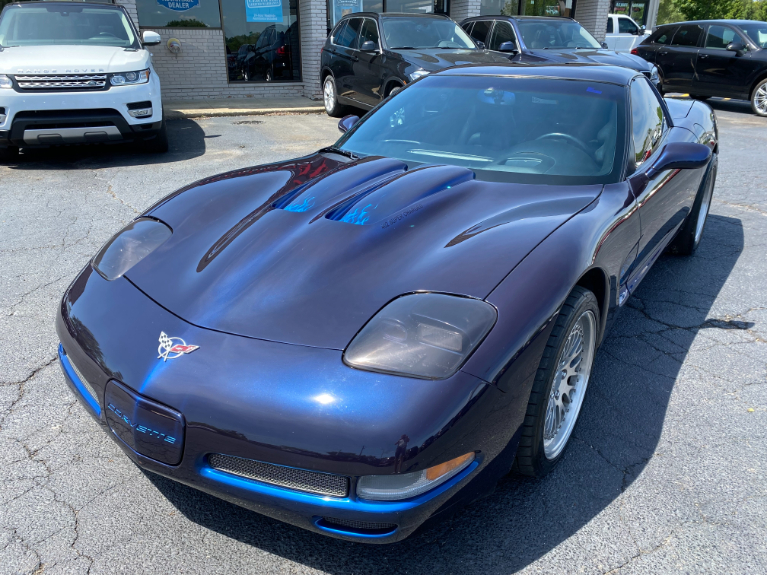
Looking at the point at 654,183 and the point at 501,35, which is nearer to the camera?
the point at 654,183

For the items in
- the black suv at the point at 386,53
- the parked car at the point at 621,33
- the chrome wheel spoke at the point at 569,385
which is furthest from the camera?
the parked car at the point at 621,33

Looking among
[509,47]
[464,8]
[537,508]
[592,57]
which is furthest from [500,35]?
[537,508]

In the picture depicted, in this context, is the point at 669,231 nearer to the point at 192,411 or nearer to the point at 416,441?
the point at 416,441

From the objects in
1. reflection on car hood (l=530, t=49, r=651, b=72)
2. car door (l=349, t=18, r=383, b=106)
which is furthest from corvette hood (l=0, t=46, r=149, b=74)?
reflection on car hood (l=530, t=49, r=651, b=72)

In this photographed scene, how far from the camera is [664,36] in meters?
13.3

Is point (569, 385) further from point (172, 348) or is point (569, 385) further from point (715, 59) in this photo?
point (715, 59)

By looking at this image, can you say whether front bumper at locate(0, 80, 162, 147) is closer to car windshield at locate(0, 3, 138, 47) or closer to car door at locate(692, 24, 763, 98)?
car windshield at locate(0, 3, 138, 47)

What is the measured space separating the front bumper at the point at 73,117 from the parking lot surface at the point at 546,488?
313cm

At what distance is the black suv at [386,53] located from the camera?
8508mm

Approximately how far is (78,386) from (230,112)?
9302 mm

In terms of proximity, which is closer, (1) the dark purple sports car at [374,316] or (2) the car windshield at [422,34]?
(1) the dark purple sports car at [374,316]

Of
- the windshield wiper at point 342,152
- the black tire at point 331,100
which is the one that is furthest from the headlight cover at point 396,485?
the black tire at point 331,100

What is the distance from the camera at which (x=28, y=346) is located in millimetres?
3090

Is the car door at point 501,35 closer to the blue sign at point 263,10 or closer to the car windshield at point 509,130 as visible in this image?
the blue sign at point 263,10
